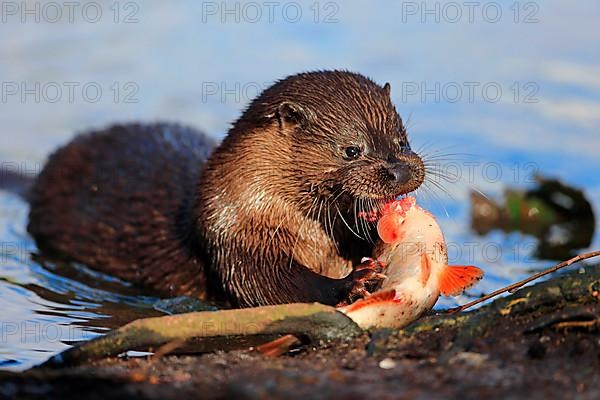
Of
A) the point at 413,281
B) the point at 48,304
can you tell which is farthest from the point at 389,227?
the point at 48,304

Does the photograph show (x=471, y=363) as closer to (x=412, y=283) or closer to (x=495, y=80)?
(x=412, y=283)

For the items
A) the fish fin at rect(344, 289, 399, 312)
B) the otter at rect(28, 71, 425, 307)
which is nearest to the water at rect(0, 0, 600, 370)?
the otter at rect(28, 71, 425, 307)

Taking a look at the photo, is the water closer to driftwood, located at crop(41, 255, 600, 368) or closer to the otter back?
the otter back

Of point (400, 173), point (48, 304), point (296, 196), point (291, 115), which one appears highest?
point (291, 115)

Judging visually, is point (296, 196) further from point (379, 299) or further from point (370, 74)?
point (370, 74)

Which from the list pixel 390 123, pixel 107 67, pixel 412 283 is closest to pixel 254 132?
pixel 390 123

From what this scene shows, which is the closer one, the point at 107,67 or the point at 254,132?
the point at 254,132
